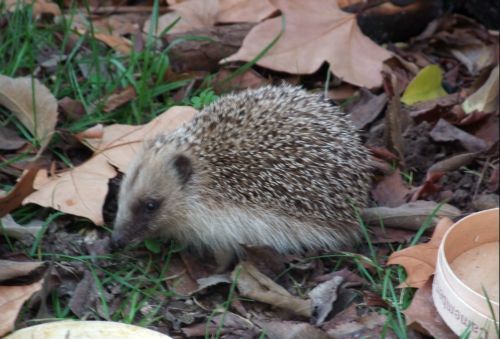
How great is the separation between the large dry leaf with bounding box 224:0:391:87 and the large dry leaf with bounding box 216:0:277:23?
328 millimetres

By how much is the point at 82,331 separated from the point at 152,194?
3.71 feet

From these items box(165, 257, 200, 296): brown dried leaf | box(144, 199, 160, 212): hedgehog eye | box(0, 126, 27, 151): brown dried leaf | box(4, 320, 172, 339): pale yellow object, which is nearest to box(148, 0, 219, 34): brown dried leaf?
box(0, 126, 27, 151): brown dried leaf

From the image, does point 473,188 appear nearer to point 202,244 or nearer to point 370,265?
point 370,265

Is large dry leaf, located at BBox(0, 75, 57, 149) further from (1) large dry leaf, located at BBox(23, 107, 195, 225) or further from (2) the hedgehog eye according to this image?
(2) the hedgehog eye

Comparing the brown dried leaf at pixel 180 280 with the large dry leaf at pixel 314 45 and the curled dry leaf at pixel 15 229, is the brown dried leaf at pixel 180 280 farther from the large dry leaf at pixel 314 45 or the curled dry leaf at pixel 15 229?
the large dry leaf at pixel 314 45

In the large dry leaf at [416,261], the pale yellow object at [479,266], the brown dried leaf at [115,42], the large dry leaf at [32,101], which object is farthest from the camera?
the brown dried leaf at [115,42]

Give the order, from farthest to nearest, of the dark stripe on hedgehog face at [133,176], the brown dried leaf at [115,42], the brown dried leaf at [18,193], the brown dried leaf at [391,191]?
the brown dried leaf at [115,42], the brown dried leaf at [391,191], the dark stripe on hedgehog face at [133,176], the brown dried leaf at [18,193]

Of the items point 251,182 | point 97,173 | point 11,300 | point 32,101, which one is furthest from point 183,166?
point 11,300

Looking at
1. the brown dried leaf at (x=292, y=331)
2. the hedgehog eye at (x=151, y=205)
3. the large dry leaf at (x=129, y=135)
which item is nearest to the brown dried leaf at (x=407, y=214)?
the brown dried leaf at (x=292, y=331)

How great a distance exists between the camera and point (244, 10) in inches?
235

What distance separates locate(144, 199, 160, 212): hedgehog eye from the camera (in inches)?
179

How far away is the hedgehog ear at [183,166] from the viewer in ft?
14.9

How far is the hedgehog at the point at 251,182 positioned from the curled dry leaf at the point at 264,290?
9.4 inches

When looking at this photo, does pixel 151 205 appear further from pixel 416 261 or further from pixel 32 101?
pixel 416 261
